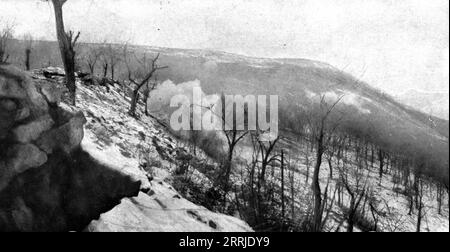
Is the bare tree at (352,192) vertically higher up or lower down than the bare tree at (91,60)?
lower down

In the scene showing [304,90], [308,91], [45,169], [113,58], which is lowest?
[308,91]

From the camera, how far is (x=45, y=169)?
262 inches

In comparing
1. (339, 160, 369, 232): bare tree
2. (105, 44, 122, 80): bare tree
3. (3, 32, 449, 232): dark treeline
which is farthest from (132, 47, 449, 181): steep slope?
(339, 160, 369, 232): bare tree

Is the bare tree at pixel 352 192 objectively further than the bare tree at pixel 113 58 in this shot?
No

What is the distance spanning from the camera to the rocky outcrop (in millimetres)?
6195

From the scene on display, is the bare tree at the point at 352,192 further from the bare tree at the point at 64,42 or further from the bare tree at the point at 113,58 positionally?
the bare tree at the point at 113,58

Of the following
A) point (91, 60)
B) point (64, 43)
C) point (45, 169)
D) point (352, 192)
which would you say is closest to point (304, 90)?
point (352, 192)

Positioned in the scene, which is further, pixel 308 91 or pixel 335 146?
pixel 308 91

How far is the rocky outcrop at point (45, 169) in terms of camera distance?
6195 mm

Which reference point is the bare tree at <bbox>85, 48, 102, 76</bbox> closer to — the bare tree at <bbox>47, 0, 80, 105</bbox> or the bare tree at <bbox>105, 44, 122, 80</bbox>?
the bare tree at <bbox>105, 44, 122, 80</bbox>

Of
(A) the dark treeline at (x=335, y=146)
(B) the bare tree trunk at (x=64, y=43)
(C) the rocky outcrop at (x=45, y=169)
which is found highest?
(B) the bare tree trunk at (x=64, y=43)

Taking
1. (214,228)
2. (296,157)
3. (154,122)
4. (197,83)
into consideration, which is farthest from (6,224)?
(197,83)

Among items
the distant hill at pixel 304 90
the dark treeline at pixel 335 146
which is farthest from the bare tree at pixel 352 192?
the distant hill at pixel 304 90

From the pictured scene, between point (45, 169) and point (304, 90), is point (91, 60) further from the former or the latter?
point (304, 90)
